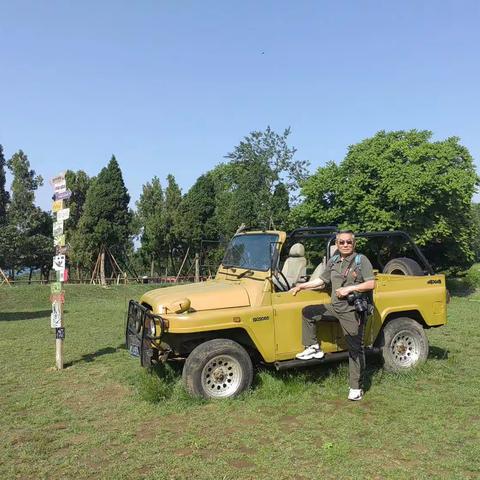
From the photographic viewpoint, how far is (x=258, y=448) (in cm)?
472

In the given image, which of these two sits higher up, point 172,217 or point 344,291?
point 172,217

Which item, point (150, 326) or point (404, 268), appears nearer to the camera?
point (150, 326)

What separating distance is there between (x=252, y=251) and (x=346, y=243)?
60.5 inches

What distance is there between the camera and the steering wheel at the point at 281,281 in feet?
21.5

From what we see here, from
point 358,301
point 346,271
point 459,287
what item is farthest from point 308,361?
point 459,287

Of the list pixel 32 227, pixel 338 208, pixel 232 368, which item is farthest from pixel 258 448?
pixel 32 227

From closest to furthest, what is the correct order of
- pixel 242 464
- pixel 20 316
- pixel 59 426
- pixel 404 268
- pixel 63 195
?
pixel 242 464 < pixel 59 426 < pixel 404 268 < pixel 63 195 < pixel 20 316

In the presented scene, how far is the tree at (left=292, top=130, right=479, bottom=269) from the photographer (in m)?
23.6

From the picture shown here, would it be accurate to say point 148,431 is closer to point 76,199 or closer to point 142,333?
point 142,333

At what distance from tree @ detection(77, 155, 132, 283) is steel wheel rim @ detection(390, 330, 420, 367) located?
2479cm

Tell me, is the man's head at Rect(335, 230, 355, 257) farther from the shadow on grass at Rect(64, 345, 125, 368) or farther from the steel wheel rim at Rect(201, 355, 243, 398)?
the shadow on grass at Rect(64, 345, 125, 368)

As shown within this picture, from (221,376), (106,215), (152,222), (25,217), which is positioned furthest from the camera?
(152,222)

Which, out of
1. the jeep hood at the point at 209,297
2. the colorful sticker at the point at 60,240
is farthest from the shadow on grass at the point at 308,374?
the colorful sticker at the point at 60,240

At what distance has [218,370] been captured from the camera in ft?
20.2
